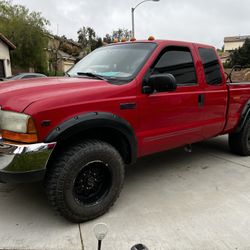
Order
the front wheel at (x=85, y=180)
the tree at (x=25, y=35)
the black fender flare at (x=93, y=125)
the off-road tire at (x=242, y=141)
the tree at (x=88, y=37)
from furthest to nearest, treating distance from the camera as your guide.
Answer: the tree at (x=88, y=37), the tree at (x=25, y=35), the off-road tire at (x=242, y=141), the front wheel at (x=85, y=180), the black fender flare at (x=93, y=125)

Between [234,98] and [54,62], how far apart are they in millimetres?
29185

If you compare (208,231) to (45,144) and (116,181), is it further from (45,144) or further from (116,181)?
(45,144)

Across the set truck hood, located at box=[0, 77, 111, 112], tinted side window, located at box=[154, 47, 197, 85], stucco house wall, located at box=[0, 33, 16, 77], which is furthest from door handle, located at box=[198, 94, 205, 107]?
stucco house wall, located at box=[0, 33, 16, 77]

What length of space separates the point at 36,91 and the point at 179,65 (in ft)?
6.48

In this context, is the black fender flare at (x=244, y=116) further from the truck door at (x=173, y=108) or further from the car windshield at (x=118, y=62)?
the car windshield at (x=118, y=62)

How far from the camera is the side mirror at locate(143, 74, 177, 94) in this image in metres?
3.18

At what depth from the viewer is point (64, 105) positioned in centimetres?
268

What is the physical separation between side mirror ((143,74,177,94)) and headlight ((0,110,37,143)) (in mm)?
1375

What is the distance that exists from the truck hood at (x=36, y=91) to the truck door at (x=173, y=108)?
634 millimetres

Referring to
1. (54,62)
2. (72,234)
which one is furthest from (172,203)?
(54,62)

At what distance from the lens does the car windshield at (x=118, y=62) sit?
343cm

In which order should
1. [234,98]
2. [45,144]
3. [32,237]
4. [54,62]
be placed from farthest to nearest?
[54,62] < [234,98] < [32,237] < [45,144]

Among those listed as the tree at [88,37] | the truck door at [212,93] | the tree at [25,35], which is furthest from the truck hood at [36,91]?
the tree at [88,37]

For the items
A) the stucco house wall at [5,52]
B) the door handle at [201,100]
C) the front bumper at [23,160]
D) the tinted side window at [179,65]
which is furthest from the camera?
the stucco house wall at [5,52]
